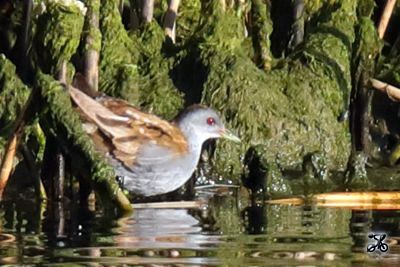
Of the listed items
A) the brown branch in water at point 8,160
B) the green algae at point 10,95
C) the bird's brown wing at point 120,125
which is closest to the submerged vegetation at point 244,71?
the green algae at point 10,95

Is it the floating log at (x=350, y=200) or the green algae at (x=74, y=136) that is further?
the floating log at (x=350, y=200)

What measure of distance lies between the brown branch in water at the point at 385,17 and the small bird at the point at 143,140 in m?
1.84

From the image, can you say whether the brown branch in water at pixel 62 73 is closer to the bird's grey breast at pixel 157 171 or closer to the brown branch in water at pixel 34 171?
the brown branch in water at pixel 34 171

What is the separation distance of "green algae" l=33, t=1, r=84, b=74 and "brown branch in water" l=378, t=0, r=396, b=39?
2.70 metres

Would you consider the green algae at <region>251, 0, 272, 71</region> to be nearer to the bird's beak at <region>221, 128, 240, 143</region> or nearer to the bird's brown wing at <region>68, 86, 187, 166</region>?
the bird's beak at <region>221, 128, 240, 143</region>

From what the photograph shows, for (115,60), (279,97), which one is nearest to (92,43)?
(115,60)

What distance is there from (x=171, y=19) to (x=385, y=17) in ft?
5.45

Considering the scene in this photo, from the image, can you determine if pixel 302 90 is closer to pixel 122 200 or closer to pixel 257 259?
pixel 122 200

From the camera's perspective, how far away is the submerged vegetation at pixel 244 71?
30.0 ft

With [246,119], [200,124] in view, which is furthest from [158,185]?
[246,119]

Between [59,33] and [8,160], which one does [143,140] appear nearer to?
[59,33]

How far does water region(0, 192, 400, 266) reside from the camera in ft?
21.6

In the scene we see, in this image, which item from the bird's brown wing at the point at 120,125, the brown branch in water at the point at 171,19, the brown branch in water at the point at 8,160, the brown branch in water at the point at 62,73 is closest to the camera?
the brown branch in water at the point at 8,160

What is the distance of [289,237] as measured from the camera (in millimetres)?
7332
